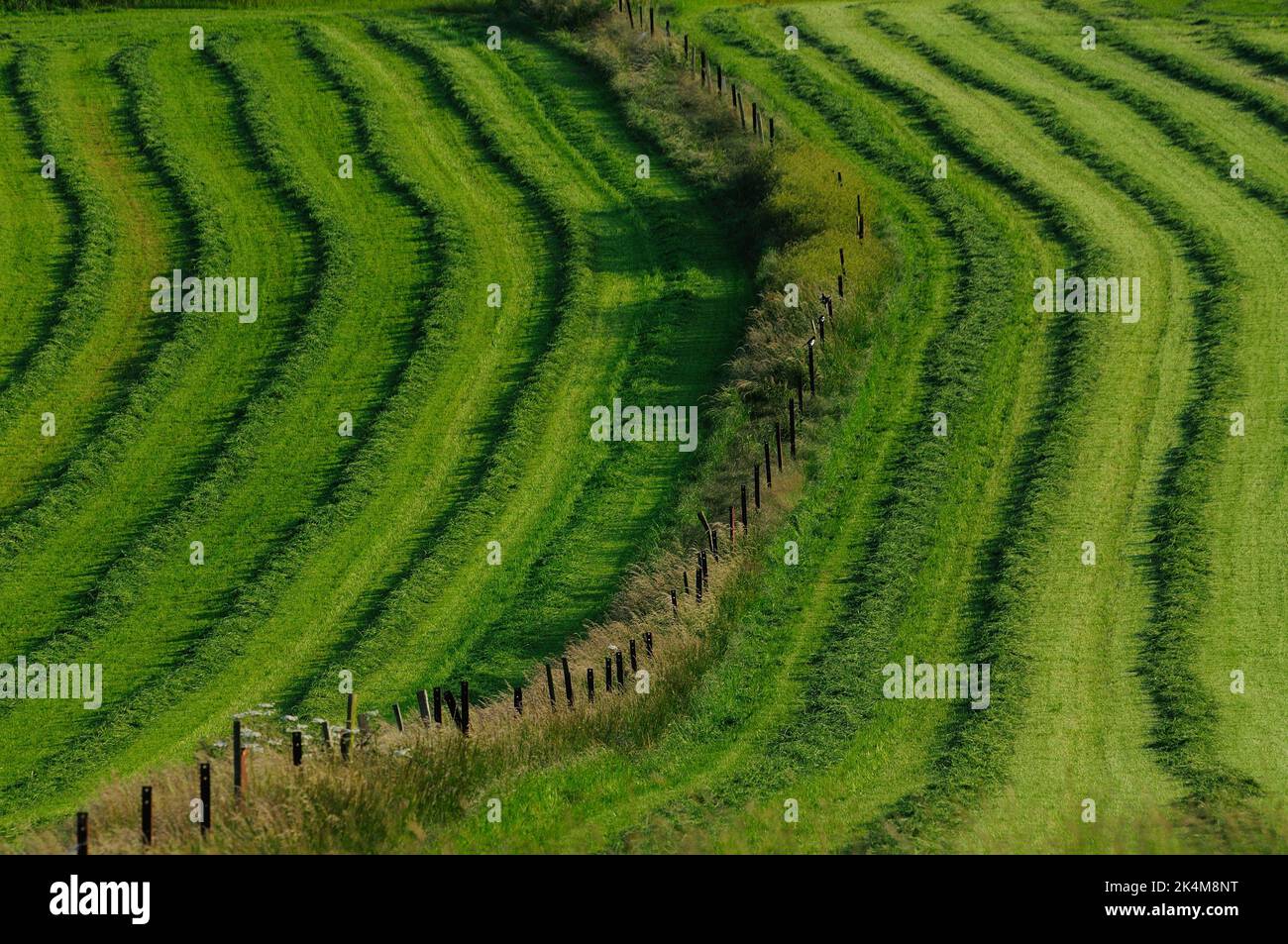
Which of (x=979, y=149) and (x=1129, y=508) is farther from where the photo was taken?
(x=979, y=149)

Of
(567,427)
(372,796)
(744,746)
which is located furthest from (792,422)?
(372,796)

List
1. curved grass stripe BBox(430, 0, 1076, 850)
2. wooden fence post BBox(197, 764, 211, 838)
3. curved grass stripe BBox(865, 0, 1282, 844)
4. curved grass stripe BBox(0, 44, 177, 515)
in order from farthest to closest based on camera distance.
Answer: curved grass stripe BBox(0, 44, 177, 515), curved grass stripe BBox(865, 0, 1282, 844), curved grass stripe BBox(430, 0, 1076, 850), wooden fence post BBox(197, 764, 211, 838)

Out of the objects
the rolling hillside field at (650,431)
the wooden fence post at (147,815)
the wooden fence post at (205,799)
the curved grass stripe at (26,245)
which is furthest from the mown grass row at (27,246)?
the wooden fence post at (147,815)

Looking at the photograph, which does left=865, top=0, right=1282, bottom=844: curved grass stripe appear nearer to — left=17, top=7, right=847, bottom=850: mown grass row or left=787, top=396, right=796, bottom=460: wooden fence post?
left=787, top=396, right=796, bottom=460: wooden fence post

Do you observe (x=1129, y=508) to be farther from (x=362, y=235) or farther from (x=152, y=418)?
(x=362, y=235)

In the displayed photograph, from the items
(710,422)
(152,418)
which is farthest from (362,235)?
(710,422)

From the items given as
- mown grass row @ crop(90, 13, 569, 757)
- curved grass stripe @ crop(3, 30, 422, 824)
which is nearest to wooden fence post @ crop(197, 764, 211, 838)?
curved grass stripe @ crop(3, 30, 422, 824)
